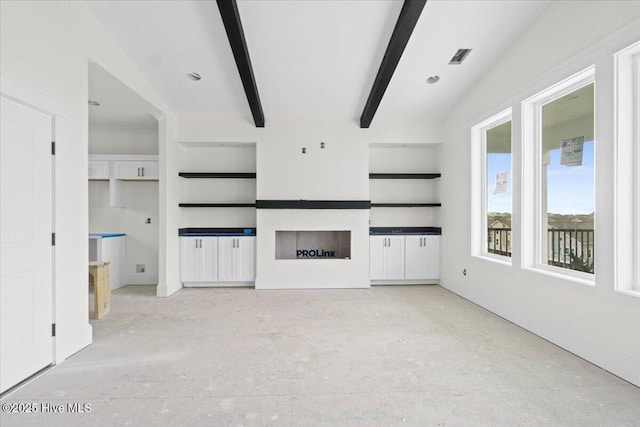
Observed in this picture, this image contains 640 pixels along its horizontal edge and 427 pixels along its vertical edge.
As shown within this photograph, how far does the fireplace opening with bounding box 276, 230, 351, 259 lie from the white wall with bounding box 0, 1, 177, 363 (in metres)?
3.06

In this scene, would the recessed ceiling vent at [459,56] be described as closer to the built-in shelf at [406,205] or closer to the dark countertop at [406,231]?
the built-in shelf at [406,205]

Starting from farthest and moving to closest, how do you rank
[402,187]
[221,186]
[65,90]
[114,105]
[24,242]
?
[402,187]
[221,186]
[114,105]
[65,90]
[24,242]

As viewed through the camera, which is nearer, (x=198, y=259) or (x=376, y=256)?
(x=198, y=259)

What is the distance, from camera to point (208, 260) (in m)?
4.91

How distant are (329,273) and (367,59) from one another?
10.3 feet

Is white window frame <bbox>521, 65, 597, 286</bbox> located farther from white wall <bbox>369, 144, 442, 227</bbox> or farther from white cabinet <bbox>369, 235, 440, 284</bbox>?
white wall <bbox>369, 144, 442, 227</bbox>

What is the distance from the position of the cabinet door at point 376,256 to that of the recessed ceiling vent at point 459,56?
2.67 m

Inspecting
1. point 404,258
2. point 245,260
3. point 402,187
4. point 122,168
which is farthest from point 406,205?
point 122,168

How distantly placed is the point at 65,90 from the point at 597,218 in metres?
4.40

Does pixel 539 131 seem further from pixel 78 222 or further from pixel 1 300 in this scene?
pixel 1 300

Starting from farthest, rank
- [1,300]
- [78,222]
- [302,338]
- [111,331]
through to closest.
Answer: [111,331]
[302,338]
[78,222]
[1,300]

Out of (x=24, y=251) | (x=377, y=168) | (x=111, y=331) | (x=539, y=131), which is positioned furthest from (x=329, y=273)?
(x=24, y=251)

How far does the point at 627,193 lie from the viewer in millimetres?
2236

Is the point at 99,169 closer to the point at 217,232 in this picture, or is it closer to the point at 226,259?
the point at 217,232
